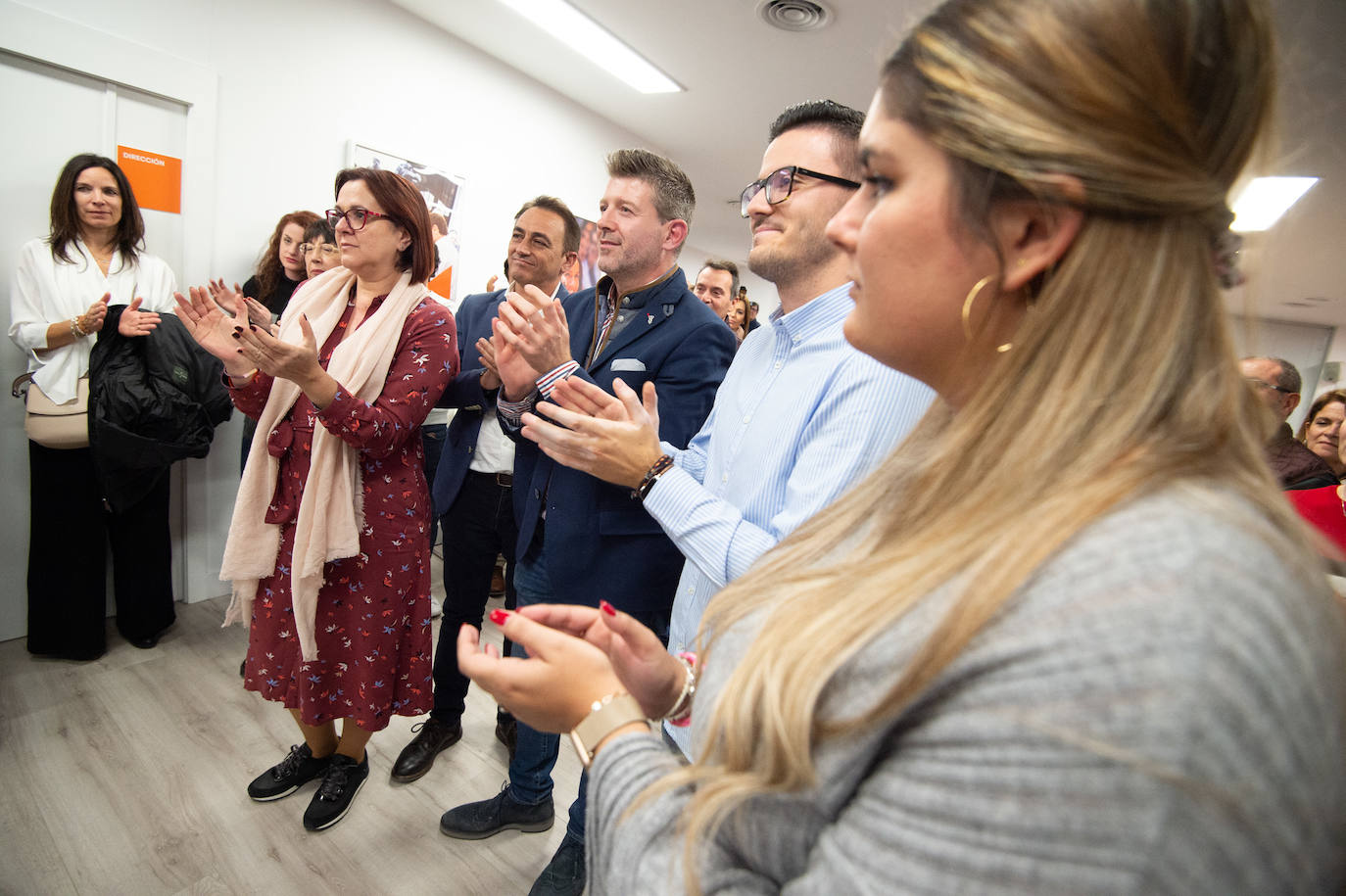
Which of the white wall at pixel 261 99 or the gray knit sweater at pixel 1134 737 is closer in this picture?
the gray knit sweater at pixel 1134 737

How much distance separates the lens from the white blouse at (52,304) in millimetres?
2545

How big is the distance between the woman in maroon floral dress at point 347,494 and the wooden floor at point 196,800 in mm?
136

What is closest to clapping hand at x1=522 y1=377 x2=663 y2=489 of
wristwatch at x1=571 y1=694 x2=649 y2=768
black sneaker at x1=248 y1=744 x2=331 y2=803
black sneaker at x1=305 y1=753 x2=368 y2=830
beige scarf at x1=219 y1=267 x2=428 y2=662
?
wristwatch at x1=571 y1=694 x2=649 y2=768

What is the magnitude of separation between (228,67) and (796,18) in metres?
2.93

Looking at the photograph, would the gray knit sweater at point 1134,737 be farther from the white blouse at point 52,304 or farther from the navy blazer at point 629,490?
the white blouse at point 52,304

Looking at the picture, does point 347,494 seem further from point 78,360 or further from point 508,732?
point 78,360

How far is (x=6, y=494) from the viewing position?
2764 mm

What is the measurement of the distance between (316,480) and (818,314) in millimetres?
1459

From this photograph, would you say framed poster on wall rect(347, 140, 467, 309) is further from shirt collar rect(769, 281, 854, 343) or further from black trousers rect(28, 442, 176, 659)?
shirt collar rect(769, 281, 854, 343)

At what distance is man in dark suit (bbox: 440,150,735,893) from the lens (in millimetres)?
1639

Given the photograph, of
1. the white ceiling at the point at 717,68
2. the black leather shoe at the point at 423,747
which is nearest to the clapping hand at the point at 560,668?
the black leather shoe at the point at 423,747

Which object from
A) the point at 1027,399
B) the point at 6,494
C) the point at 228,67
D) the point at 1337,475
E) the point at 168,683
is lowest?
the point at 168,683

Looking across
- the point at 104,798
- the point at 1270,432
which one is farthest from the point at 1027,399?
the point at 104,798

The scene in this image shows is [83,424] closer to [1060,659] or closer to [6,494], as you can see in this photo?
[6,494]
